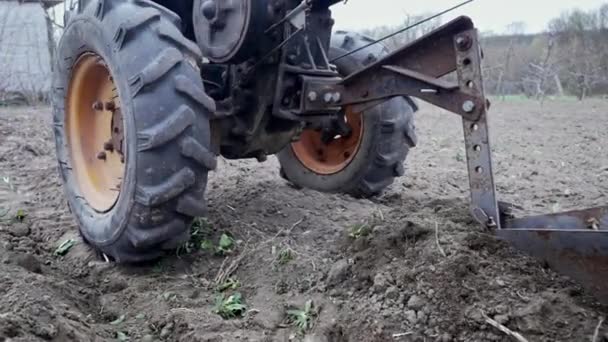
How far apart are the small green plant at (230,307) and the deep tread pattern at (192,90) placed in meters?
0.85

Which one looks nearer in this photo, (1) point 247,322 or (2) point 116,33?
(1) point 247,322

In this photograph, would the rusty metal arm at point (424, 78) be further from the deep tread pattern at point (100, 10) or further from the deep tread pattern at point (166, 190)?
the deep tread pattern at point (100, 10)

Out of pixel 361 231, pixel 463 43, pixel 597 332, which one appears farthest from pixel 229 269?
pixel 597 332

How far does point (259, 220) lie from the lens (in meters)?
3.67

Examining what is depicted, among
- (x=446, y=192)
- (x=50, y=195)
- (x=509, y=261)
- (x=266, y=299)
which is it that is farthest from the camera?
(x=446, y=192)

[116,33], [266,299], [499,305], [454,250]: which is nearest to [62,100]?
[116,33]

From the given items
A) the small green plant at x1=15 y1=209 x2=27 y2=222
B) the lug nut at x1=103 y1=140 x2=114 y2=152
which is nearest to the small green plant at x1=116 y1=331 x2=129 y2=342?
the lug nut at x1=103 y1=140 x2=114 y2=152

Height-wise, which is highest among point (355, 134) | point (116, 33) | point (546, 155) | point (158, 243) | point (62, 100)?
point (116, 33)

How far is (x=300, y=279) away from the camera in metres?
2.82

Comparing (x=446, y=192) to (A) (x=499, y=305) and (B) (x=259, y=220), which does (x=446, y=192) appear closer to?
(B) (x=259, y=220)

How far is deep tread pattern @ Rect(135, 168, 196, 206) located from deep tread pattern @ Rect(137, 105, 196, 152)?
0.16 metres

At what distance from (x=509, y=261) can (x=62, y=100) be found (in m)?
2.53

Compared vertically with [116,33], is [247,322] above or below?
below

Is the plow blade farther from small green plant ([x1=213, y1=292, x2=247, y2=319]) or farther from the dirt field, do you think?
small green plant ([x1=213, y1=292, x2=247, y2=319])
